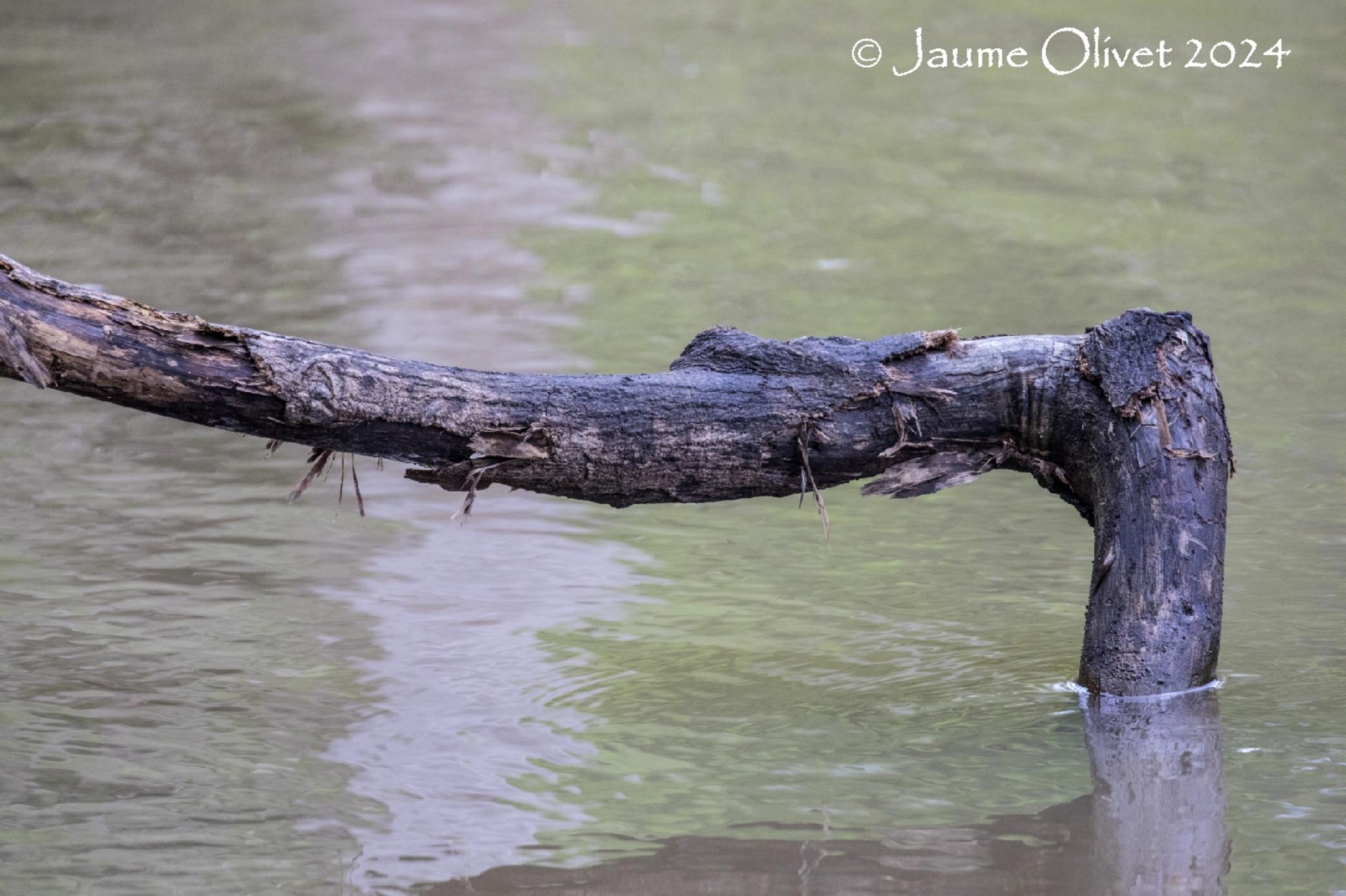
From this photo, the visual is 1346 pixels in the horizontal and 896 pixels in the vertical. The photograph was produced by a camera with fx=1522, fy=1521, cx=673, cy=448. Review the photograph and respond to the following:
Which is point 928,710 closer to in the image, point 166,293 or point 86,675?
point 86,675

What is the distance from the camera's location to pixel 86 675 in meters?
2.63

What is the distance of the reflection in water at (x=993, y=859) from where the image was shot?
1.94 m

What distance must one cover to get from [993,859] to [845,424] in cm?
67

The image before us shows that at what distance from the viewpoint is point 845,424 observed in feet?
7.54

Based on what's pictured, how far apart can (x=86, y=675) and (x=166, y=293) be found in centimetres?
250

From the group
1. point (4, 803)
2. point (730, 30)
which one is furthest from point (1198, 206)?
point (4, 803)

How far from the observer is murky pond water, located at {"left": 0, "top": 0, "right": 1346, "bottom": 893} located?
2119mm

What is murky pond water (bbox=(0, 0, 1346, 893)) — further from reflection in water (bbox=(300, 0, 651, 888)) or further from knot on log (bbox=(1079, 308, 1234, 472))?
knot on log (bbox=(1079, 308, 1234, 472))

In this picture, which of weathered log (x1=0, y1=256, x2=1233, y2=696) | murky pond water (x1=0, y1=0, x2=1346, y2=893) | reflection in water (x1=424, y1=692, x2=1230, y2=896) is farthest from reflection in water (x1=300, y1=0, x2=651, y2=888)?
weathered log (x1=0, y1=256, x2=1233, y2=696)

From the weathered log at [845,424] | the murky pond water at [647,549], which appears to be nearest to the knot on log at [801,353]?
the weathered log at [845,424]

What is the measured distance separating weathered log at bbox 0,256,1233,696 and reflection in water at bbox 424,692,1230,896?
0.91 ft

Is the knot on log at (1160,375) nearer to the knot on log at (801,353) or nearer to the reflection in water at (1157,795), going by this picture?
the knot on log at (801,353)

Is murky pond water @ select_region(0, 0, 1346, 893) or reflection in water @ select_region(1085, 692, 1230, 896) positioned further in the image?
murky pond water @ select_region(0, 0, 1346, 893)

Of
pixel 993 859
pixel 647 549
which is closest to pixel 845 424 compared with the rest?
pixel 993 859
